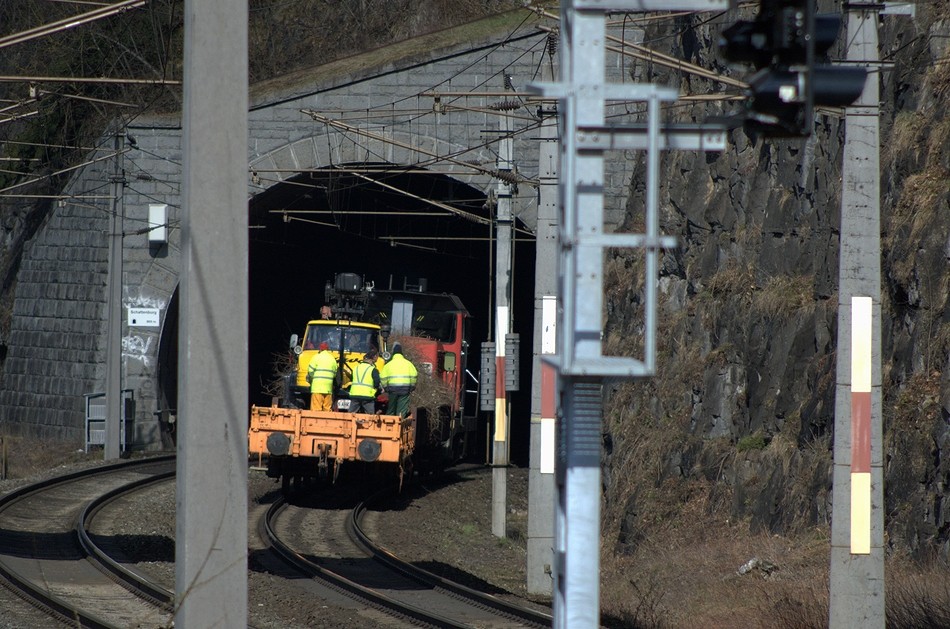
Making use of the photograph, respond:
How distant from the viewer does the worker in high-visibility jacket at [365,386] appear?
68.7 ft

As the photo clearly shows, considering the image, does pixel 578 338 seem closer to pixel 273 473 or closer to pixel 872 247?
pixel 872 247

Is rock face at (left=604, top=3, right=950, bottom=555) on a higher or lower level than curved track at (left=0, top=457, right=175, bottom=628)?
higher

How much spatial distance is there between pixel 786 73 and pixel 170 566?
1258 cm

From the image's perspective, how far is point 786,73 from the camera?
517 centimetres

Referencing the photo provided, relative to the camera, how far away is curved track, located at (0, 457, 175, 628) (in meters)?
12.2

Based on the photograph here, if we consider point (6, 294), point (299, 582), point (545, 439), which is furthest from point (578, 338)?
point (6, 294)

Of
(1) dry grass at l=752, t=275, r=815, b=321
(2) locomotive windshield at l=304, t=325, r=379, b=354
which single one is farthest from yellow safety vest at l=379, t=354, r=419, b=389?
(1) dry grass at l=752, t=275, r=815, b=321

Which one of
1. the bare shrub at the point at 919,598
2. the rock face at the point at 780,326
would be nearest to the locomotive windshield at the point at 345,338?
the rock face at the point at 780,326

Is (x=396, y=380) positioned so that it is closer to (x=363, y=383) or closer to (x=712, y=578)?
(x=363, y=383)

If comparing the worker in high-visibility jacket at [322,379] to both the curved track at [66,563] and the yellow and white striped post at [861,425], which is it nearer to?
the curved track at [66,563]

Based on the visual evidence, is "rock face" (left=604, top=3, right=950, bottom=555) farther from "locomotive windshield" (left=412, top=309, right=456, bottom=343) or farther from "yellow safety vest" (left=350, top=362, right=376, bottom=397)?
"yellow safety vest" (left=350, top=362, right=376, bottom=397)

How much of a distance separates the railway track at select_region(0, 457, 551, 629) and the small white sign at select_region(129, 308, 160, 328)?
26.4 feet

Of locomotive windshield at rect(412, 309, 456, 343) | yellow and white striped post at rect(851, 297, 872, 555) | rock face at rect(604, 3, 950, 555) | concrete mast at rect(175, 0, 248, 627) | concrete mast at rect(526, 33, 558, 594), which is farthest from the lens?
locomotive windshield at rect(412, 309, 456, 343)

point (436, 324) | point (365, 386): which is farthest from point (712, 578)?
point (436, 324)
